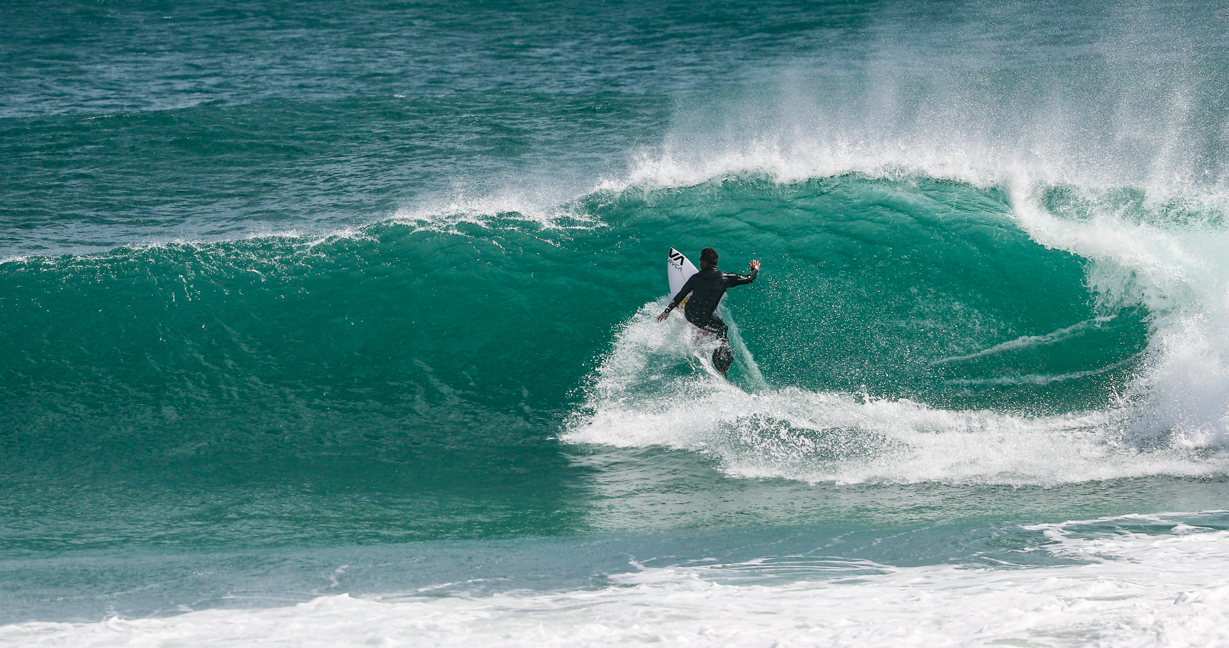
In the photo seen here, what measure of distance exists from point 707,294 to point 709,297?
0.04 m

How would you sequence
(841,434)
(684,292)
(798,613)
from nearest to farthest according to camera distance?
(798,613) → (841,434) → (684,292)

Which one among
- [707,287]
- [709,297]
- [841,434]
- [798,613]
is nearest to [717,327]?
[709,297]

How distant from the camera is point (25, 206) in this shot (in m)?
15.8

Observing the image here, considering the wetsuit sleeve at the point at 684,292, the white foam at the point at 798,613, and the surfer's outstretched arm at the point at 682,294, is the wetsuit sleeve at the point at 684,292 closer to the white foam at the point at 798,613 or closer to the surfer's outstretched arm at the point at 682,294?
the surfer's outstretched arm at the point at 682,294

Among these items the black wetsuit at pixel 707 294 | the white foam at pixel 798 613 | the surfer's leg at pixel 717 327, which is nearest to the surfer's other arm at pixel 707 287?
the black wetsuit at pixel 707 294

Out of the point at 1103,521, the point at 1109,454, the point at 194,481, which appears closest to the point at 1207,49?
the point at 1109,454

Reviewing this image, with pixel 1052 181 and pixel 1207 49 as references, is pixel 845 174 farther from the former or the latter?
pixel 1207 49

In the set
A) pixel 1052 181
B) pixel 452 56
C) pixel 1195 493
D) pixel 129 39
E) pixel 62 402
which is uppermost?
pixel 129 39

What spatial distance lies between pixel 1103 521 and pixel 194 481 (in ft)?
25.3

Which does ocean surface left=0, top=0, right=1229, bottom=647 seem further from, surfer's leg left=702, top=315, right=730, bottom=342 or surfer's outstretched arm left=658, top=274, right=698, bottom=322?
surfer's outstretched arm left=658, top=274, right=698, bottom=322

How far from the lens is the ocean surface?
562 centimetres

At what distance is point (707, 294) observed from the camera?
29.3 feet

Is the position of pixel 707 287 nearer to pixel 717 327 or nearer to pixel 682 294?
pixel 682 294

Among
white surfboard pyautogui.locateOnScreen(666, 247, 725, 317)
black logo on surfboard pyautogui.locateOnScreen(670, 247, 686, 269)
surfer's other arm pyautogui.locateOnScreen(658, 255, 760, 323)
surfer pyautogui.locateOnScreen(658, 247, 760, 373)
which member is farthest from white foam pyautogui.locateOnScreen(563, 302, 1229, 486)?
black logo on surfboard pyautogui.locateOnScreen(670, 247, 686, 269)
